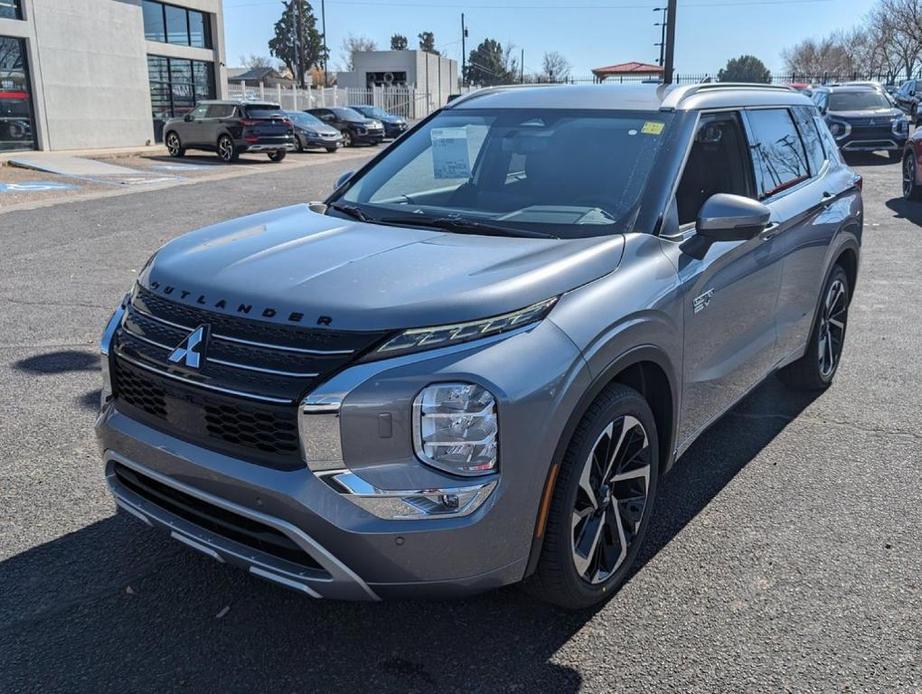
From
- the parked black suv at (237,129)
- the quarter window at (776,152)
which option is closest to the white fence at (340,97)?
the parked black suv at (237,129)

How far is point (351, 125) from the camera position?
3156cm

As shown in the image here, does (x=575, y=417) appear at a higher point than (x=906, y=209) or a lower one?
higher

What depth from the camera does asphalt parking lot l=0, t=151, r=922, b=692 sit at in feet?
8.96

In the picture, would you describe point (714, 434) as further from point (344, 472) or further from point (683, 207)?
point (344, 472)

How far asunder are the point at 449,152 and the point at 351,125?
28450 millimetres

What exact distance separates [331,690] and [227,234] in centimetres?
184

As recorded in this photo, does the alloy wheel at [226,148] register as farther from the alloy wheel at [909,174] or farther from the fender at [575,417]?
the fender at [575,417]

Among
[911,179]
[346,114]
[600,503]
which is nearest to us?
[600,503]

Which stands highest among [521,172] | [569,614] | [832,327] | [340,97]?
[340,97]

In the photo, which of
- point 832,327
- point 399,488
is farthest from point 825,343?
point 399,488

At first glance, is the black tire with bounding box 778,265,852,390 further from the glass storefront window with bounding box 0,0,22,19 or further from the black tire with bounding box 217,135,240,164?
the glass storefront window with bounding box 0,0,22,19

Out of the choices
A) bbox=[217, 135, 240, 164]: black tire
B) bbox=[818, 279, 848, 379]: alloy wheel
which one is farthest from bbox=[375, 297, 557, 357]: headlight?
bbox=[217, 135, 240, 164]: black tire

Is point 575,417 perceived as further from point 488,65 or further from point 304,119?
point 488,65

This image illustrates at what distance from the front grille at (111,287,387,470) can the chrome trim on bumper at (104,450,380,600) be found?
6.3 inches
